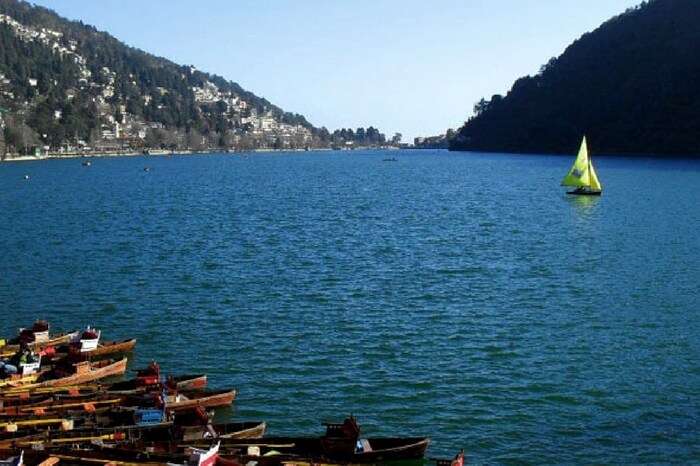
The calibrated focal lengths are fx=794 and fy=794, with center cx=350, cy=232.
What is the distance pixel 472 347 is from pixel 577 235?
43.3m

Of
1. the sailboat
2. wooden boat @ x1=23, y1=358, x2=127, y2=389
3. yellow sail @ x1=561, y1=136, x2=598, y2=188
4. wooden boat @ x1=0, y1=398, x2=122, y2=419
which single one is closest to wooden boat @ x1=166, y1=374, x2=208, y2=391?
wooden boat @ x1=0, y1=398, x2=122, y2=419

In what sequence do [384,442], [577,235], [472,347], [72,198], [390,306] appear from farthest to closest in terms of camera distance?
[72,198] < [577,235] < [390,306] < [472,347] < [384,442]

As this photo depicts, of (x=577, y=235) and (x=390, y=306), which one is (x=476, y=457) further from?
(x=577, y=235)

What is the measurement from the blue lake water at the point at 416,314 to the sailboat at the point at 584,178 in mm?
25441

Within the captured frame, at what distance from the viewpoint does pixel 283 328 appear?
131 feet

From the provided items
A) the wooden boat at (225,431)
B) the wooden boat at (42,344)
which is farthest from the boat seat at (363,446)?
the wooden boat at (42,344)

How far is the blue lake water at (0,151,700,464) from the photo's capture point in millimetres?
28844

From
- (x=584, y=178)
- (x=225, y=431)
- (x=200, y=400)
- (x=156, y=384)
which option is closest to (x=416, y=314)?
(x=200, y=400)

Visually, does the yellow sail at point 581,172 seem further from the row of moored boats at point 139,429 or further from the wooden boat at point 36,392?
the wooden boat at point 36,392

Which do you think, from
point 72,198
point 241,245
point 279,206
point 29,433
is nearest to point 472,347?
point 29,433

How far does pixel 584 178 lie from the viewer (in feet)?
396

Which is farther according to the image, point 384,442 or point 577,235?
point 577,235

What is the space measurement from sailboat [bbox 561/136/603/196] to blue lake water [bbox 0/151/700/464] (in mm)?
25441

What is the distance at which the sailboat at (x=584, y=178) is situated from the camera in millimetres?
118375
